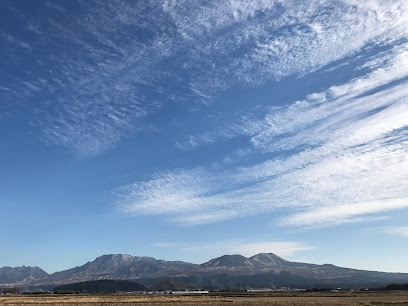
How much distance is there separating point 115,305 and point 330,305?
4748 centimetres

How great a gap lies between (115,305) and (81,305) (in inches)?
288

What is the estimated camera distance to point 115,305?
3250 inches

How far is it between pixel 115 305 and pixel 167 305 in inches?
462

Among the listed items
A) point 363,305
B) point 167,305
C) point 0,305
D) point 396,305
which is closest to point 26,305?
point 0,305

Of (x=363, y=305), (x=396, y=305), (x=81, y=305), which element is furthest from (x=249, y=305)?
(x=81, y=305)

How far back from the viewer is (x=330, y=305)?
79625mm

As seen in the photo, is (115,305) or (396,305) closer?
(396,305)

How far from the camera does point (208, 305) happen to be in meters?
81.1

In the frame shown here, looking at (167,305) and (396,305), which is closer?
(396,305)

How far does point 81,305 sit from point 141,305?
13.1m

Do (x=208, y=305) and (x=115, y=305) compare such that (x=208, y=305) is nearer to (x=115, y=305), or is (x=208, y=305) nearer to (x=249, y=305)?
(x=249, y=305)

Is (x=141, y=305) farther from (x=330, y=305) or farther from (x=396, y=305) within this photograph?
(x=396, y=305)

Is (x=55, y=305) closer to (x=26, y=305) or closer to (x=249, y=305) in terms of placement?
(x=26, y=305)

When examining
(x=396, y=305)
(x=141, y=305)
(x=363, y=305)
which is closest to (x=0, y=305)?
(x=141, y=305)
